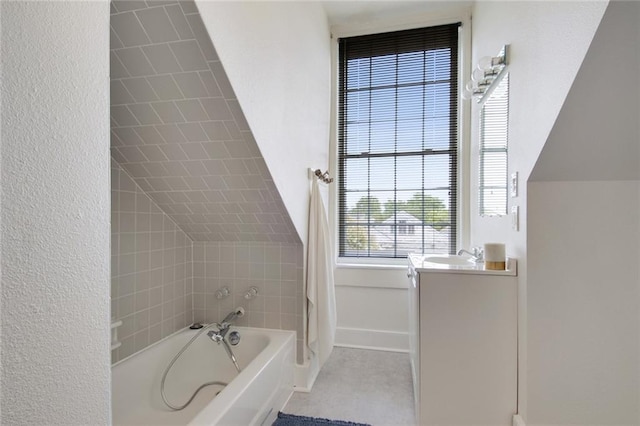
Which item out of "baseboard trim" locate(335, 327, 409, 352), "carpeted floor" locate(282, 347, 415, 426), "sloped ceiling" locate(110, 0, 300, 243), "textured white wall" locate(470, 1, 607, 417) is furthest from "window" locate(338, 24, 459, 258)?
"sloped ceiling" locate(110, 0, 300, 243)

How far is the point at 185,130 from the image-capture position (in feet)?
4.79

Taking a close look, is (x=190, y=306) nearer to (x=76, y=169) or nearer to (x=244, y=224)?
(x=244, y=224)

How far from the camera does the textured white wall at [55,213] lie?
404mm

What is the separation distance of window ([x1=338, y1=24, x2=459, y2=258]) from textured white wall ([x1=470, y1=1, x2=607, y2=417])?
2.67 feet

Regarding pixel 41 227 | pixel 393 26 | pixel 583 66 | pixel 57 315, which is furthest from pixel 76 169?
pixel 393 26

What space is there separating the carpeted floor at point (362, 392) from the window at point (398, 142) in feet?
3.14

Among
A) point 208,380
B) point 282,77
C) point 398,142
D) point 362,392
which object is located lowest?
point 362,392

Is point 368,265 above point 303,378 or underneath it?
above

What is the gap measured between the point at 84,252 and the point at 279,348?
1573mm

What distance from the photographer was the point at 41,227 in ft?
1.46

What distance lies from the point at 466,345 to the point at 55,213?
180 cm

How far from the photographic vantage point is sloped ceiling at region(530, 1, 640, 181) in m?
1.01

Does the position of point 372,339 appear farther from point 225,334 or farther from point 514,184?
point 514,184

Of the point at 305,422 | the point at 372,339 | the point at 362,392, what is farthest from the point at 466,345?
the point at 372,339
